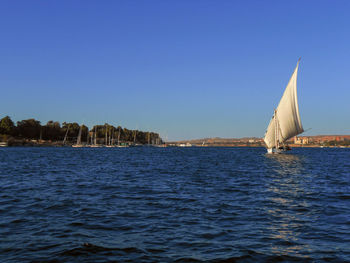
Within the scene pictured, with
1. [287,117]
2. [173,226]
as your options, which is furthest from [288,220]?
[287,117]

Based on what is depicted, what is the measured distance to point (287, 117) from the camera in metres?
81.7

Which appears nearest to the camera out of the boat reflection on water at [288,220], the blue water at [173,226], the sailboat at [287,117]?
the blue water at [173,226]

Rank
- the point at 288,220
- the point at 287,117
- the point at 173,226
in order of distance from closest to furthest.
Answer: the point at 173,226, the point at 288,220, the point at 287,117

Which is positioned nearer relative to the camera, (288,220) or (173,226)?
(173,226)

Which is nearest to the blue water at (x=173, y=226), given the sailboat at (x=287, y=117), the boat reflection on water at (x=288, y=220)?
the boat reflection on water at (x=288, y=220)

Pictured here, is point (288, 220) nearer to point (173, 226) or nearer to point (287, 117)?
point (173, 226)

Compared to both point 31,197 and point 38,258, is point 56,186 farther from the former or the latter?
point 38,258

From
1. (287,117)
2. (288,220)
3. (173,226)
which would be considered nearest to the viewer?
(173,226)

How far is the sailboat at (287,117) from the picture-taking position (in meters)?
79.6

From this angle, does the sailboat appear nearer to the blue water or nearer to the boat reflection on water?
the boat reflection on water

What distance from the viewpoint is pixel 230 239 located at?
11.5 metres

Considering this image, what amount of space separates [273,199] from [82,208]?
1122 centimetres

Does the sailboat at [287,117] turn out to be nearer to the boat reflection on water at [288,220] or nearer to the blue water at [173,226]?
the boat reflection on water at [288,220]

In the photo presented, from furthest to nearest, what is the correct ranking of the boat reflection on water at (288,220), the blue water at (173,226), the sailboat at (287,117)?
the sailboat at (287,117)
the boat reflection on water at (288,220)
the blue water at (173,226)
